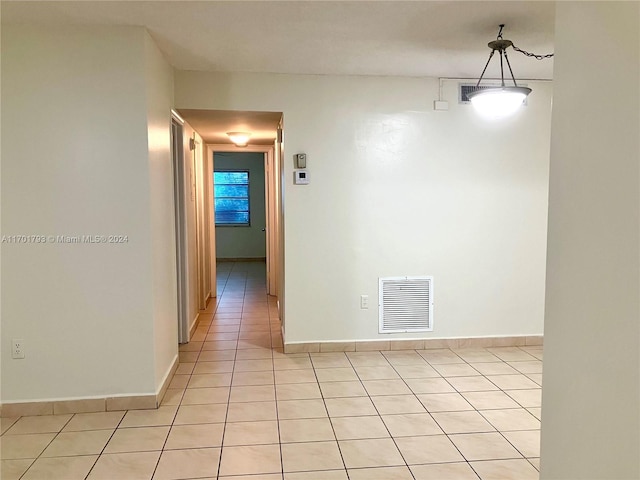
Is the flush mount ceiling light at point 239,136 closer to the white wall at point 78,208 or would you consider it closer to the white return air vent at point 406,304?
the white wall at point 78,208

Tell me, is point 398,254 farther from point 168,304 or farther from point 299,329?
point 168,304

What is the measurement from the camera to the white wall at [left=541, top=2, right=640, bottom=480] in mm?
1002

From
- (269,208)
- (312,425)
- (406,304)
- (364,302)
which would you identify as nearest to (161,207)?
(312,425)

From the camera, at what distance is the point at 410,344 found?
4.18 metres

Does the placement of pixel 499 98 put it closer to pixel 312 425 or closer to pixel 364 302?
pixel 364 302

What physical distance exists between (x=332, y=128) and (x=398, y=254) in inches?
49.9

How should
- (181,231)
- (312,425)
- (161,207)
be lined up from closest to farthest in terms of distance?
(312,425)
(161,207)
(181,231)

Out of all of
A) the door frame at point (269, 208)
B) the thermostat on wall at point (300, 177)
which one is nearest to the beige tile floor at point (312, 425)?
the thermostat on wall at point (300, 177)

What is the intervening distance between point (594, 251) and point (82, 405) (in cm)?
303

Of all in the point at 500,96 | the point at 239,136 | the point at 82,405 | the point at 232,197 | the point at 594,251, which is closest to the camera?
the point at 594,251

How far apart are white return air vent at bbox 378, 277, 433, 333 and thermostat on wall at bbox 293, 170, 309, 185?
1.13m

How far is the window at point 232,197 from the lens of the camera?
10.3m

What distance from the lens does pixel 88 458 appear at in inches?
94.9

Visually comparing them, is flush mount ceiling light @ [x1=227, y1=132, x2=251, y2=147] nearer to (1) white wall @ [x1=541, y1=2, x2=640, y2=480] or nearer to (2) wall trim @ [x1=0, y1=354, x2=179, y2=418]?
(2) wall trim @ [x1=0, y1=354, x2=179, y2=418]
